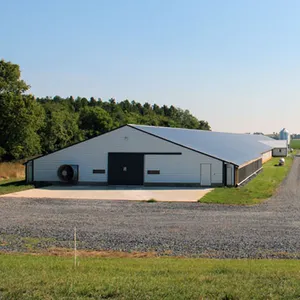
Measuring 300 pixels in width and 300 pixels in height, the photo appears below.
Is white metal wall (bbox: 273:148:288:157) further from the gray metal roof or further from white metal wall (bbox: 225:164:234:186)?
white metal wall (bbox: 225:164:234:186)

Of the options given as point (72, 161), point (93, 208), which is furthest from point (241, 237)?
point (72, 161)

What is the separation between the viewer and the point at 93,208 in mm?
24359

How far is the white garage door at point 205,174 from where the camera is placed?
116 feet

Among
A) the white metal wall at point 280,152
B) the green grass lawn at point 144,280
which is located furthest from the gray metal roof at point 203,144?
the white metal wall at point 280,152

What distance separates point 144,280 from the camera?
27.1 ft

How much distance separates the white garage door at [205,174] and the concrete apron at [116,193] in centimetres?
157

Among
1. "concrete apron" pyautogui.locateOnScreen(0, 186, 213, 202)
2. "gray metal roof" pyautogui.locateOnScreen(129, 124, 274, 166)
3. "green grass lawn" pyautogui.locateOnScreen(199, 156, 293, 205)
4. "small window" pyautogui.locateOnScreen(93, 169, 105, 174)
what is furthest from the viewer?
"gray metal roof" pyautogui.locateOnScreen(129, 124, 274, 166)

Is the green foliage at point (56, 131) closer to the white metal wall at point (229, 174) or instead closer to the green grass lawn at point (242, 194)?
the white metal wall at point (229, 174)

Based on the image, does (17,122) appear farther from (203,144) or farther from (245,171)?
(245,171)

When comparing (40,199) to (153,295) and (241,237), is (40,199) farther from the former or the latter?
(153,295)

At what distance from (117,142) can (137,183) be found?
11.6ft

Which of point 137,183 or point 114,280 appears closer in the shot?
point 114,280

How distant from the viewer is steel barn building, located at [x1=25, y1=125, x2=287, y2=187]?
3550 centimetres

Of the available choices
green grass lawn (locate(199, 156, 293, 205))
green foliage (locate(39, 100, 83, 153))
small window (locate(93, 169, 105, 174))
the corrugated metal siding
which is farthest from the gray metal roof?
green foliage (locate(39, 100, 83, 153))
